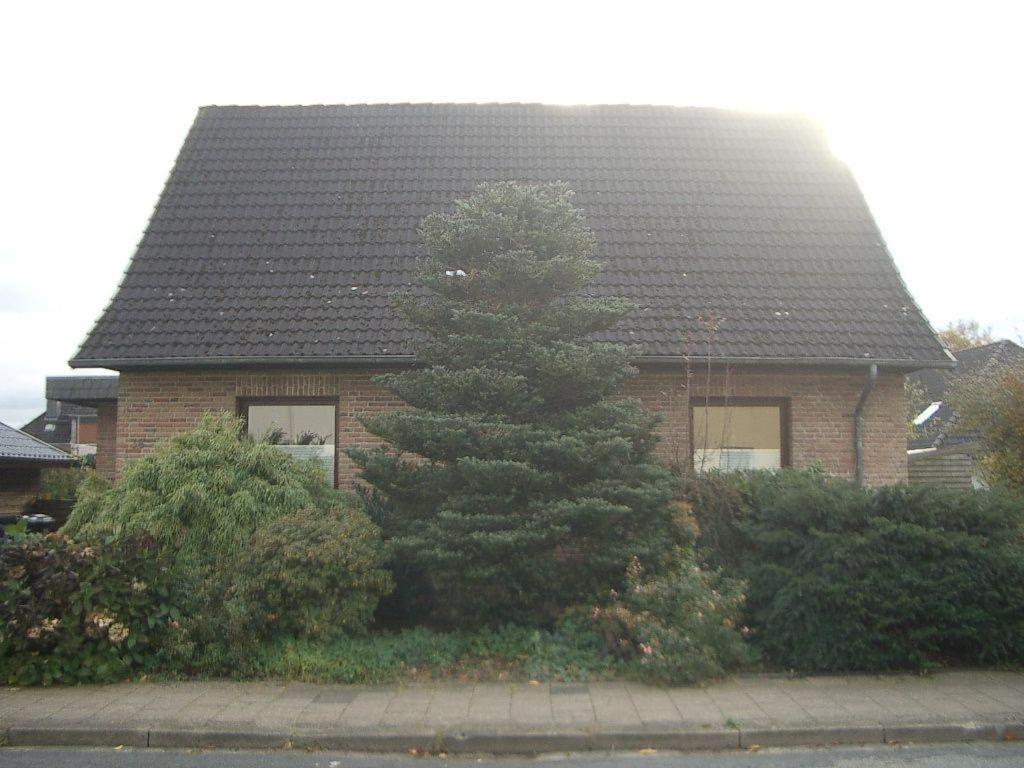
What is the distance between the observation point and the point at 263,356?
10.9m

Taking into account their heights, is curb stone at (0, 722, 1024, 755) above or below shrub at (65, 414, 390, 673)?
below

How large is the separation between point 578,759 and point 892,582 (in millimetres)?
3229

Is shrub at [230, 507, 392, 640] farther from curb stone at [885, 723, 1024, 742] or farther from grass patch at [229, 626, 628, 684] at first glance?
curb stone at [885, 723, 1024, 742]

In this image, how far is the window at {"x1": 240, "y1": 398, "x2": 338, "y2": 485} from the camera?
11.5 metres

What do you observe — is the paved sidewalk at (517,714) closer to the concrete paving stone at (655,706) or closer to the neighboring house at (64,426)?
the concrete paving stone at (655,706)

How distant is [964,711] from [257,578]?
578 cm

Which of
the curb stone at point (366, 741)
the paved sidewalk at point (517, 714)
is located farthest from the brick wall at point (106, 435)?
the curb stone at point (366, 741)

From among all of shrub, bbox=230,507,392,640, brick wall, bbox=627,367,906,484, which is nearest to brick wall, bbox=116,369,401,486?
shrub, bbox=230,507,392,640

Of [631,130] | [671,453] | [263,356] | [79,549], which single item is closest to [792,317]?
[671,453]

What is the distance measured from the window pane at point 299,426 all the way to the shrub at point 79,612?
12.6 feet

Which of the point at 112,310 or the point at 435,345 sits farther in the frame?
the point at 112,310

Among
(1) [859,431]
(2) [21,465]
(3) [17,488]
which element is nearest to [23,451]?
(2) [21,465]

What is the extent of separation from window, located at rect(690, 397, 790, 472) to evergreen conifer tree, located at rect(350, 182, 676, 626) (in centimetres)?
303

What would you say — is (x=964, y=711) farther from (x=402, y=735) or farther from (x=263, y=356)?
(x=263, y=356)
